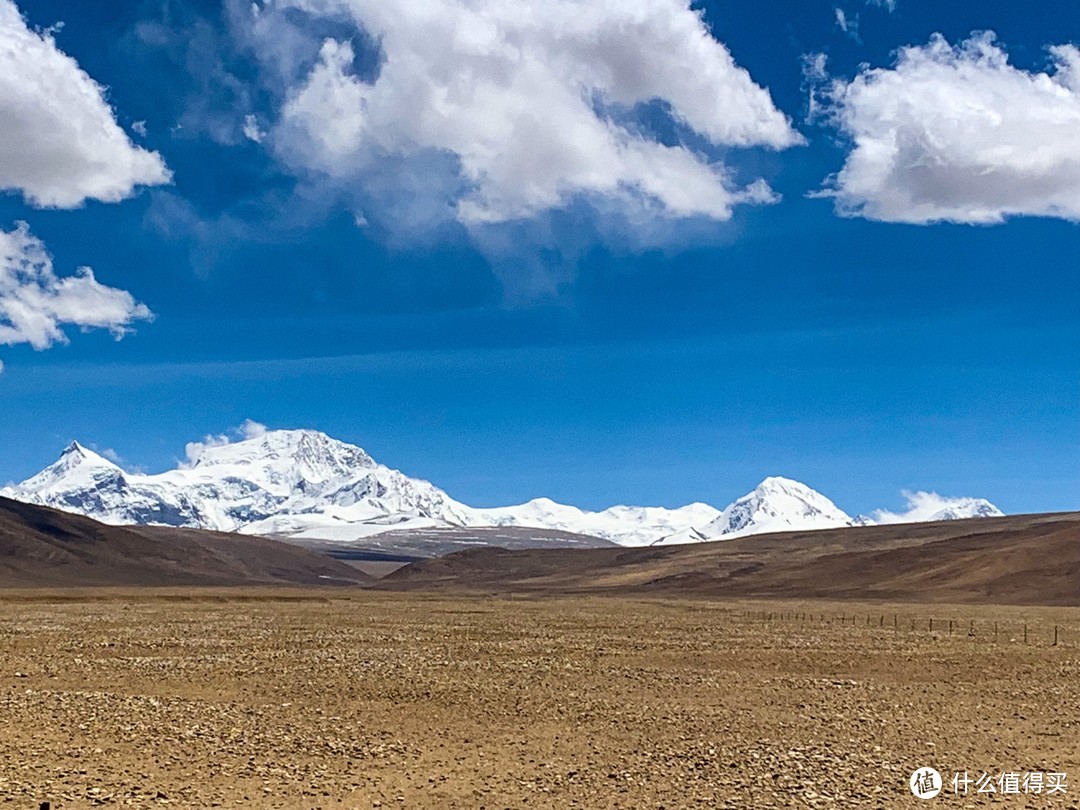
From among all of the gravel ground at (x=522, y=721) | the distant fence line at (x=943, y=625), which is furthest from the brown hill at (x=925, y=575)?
the gravel ground at (x=522, y=721)

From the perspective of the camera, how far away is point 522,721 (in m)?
24.9

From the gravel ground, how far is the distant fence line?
573 cm

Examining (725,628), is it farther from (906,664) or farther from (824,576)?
(824,576)

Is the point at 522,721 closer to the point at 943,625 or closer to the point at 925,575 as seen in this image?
the point at 943,625

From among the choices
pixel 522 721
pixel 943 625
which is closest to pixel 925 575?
pixel 943 625

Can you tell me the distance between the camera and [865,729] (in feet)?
78.8

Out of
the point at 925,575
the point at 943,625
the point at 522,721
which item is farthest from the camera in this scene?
the point at 925,575

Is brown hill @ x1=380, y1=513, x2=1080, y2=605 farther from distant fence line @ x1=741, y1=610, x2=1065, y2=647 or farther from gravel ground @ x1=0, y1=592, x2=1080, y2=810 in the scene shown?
gravel ground @ x1=0, y1=592, x2=1080, y2=810

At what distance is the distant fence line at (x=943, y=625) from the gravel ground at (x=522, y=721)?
5.73m

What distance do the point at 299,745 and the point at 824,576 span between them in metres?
141

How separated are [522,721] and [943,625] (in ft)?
145

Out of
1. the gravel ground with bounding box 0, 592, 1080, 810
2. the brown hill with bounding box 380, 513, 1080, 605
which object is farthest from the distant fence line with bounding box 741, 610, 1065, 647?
the brown hill with bounding box 380, 513, 1080, 605

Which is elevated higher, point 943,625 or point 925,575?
point 925,575

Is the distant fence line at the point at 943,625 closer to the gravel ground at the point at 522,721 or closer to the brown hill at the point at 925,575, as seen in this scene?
the gravel ground at the point at 522,721
